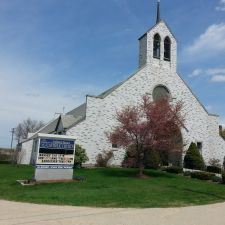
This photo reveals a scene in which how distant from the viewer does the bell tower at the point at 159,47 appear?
37206 mm

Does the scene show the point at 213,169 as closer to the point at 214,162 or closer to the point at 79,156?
the point at 214,162

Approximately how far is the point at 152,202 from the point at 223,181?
448 inches

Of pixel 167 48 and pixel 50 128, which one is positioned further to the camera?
pixel 50 128

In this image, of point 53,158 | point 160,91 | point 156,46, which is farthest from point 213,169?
point 53,158

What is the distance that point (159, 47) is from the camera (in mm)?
38250

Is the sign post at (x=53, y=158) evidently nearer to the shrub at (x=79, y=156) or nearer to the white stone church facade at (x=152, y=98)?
the shrub at (x=79, y=156)

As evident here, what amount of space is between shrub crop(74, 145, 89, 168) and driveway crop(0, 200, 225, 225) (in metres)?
16.9

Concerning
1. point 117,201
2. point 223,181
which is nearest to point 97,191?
point 117,201

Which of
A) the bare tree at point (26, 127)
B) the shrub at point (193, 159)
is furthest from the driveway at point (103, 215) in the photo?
the bare tree at point (26, 127)

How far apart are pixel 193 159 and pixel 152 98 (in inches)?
300

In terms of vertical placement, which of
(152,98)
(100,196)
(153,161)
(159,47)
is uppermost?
(159,47)

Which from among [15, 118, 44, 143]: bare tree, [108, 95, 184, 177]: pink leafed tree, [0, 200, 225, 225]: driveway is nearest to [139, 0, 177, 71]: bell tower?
[108, 95, 184, 177]: pink leafed tree

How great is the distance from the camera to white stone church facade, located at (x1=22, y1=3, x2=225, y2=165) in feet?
106

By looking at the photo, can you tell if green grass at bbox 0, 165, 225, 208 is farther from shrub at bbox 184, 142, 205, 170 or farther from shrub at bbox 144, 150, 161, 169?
shrub at bbox 184, 142, 205, 170
